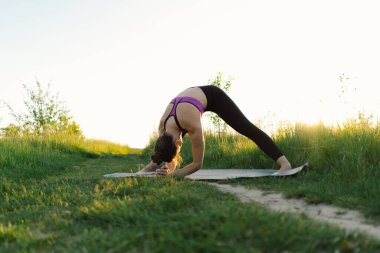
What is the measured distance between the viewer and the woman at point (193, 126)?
4938 mm

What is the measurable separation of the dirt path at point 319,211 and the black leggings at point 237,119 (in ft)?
4.64

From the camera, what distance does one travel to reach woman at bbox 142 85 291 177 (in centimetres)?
494

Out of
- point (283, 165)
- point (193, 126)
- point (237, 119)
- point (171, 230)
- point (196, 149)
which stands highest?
point (237, 119)

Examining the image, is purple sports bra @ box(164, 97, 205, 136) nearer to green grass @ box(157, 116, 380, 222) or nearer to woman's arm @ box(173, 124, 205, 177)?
woman's arm @ box(173, 124, 205, 177)

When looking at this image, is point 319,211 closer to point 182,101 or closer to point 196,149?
point 196,149

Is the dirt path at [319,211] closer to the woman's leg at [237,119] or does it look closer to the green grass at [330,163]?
the green grass at [330,163]

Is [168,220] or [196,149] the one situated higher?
[196,149]

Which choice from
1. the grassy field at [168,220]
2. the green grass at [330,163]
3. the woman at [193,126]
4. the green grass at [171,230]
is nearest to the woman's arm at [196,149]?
the woman at [193,126]

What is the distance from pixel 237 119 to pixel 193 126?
3.25 ft

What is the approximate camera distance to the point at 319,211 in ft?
10.9

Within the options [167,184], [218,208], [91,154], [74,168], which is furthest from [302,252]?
[91,154]

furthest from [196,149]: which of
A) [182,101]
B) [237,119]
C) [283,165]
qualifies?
[283,165]

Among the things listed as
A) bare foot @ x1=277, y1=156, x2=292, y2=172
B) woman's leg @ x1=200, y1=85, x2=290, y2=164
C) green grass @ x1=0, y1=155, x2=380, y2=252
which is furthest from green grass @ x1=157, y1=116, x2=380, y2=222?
green grass @ x1=0, y1=155, x2=380, y2=252

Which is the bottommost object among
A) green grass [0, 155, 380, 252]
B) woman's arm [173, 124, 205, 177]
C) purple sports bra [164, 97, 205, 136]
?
green grass [0, 155, 380, 252]
